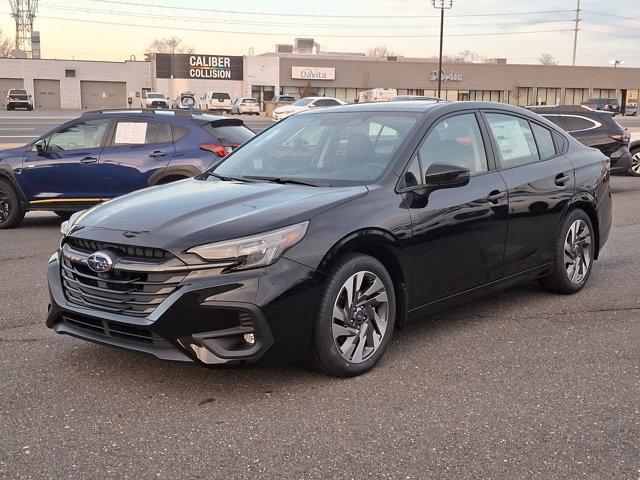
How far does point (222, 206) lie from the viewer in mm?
4176

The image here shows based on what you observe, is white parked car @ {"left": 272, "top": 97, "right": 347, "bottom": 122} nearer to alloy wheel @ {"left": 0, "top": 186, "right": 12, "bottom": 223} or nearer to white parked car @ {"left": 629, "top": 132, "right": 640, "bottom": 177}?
white parked car @ {"left": 629, "top": 132, "right": 640, "bottom": 177}

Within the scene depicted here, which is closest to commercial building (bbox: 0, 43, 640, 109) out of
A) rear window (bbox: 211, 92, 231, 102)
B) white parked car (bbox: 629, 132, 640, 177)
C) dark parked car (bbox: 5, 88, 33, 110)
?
rear window (bbox: 211, 92, 231, 102)

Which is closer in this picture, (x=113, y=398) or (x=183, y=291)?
(x=183, y=291)

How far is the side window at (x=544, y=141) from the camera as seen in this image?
230 inches

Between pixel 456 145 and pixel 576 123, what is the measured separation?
10.8 meters

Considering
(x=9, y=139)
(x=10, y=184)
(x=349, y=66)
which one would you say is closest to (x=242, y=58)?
(x=349, y=66)

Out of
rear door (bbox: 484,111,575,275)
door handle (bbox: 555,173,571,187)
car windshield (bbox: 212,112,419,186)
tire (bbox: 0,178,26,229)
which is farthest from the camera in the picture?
tire (bbox: 0,178,26,229)

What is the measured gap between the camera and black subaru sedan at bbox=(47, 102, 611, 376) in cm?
373

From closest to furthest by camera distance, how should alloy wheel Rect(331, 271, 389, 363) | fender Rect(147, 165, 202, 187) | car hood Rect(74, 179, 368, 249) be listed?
car hood Rect(74, 179, 368, 249)
alloy wheel Rect(331, 271, 389, 363)
fender Rect(147, 165, 202, 187)

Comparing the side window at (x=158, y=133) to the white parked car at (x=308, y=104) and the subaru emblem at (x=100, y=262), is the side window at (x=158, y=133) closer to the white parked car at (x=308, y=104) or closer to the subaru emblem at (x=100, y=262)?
the subaru emblem at (x=100, y=262)

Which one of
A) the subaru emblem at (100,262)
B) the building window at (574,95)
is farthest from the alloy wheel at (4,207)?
the building window at (574,95)

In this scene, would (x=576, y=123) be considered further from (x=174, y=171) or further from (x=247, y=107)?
(x=247, y=107)

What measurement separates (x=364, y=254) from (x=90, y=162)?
20.8 feet

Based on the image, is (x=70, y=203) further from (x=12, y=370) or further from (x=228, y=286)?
(x=228, y=286)
